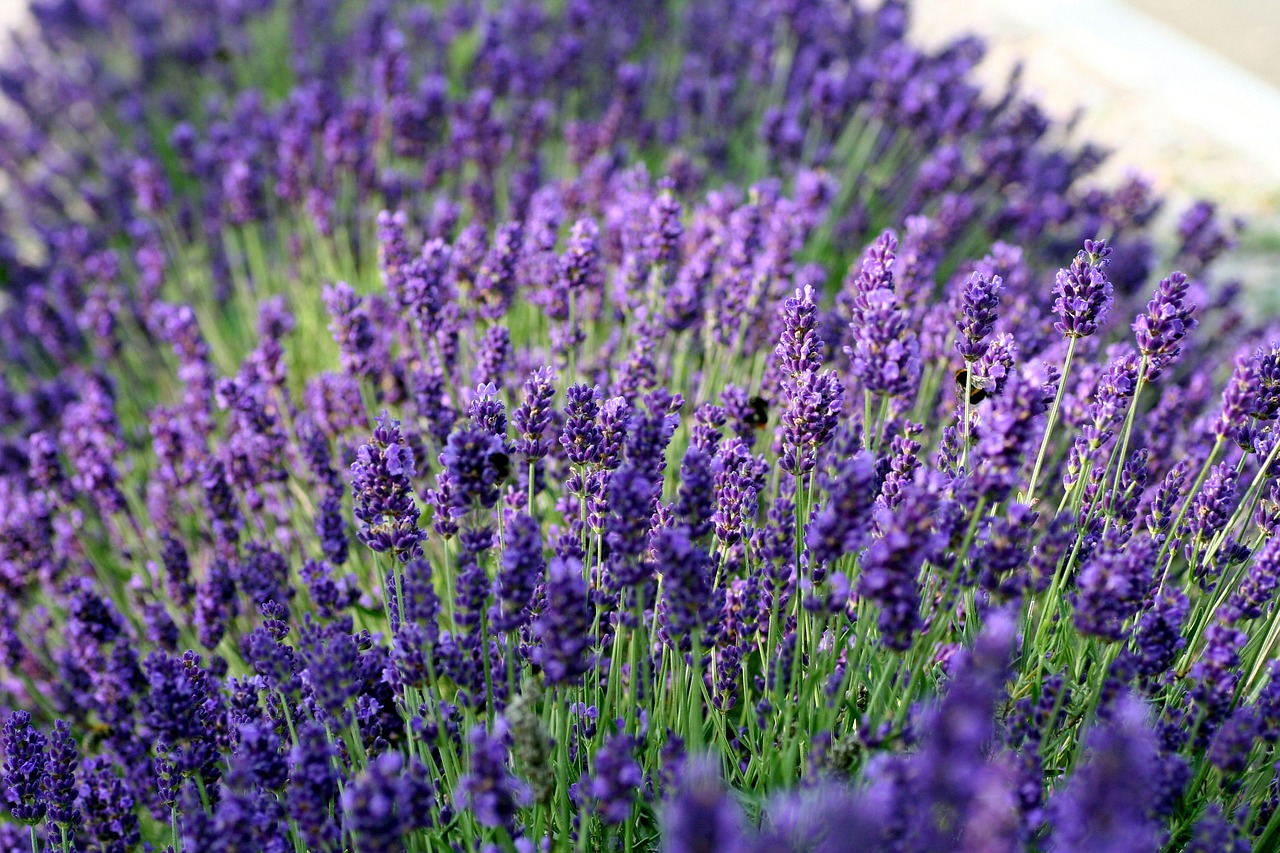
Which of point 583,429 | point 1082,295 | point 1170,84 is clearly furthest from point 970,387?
point 1170,84

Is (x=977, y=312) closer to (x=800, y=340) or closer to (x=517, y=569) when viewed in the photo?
(x=800, y=340)

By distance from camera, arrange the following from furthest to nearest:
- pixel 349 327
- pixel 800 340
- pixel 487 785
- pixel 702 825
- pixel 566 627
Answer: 1. pixel 349 327
2. pixel 800 340
3. pixel 566 627
4. pixel 487 785
5. pixel 702 825

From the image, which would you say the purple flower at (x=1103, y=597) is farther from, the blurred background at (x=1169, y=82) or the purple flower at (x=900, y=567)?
the blurred background at (x=1169, y=82)

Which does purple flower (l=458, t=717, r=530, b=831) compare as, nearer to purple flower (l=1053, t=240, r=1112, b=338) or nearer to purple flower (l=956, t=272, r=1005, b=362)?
purple flower (l=956, t=272, r=1005, b=362)

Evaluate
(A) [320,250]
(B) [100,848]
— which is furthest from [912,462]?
(A) [320,250]

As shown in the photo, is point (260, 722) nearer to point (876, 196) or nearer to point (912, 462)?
point (912, 462)

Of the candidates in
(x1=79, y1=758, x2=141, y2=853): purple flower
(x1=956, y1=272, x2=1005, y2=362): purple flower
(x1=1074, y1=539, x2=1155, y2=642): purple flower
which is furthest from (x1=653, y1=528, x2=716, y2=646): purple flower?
(x1=79, y1=758, x2=141, y2=853): purple flower

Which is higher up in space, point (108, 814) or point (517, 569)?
point (517, 569)

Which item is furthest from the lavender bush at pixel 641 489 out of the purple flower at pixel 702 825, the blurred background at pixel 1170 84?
the blurred background at pixel 1170 84

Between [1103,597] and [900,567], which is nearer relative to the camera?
[900,567]
